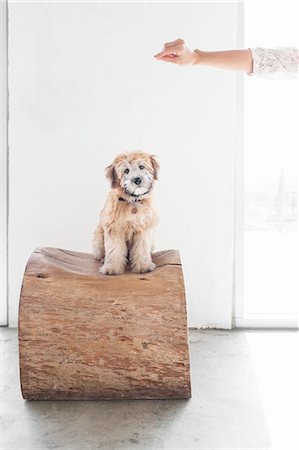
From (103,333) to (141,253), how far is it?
1.34 feet

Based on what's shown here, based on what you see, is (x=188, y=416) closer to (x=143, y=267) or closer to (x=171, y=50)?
(x=143, y=267)

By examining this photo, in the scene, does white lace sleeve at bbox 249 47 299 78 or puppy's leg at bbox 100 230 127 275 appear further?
puppy's leg at bbox 100 230 127 275

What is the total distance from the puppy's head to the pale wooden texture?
1.20ft

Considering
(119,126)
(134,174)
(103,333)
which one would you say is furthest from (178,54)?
(119,126)

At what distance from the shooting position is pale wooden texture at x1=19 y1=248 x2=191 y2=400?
2414 mm

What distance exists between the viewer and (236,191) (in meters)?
3.56

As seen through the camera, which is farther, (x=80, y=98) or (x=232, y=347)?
(x=80, y=98)

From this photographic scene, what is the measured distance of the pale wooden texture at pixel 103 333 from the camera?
2.41 metres

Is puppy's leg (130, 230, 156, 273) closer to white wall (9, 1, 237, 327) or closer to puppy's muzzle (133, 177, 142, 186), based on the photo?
puppy's muzzle (133, 177, 142, 186)

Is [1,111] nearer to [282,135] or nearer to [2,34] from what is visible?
[2,34]

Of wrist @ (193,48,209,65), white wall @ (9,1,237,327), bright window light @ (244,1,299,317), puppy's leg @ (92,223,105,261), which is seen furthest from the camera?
bright window light @ (244,1,299,317)

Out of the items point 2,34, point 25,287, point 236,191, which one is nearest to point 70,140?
point 2,34

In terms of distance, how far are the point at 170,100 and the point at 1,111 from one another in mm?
1045

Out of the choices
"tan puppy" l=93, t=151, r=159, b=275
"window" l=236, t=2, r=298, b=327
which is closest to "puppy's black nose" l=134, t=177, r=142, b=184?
"tan puppy" l=93, t=151, r=159, b=275
